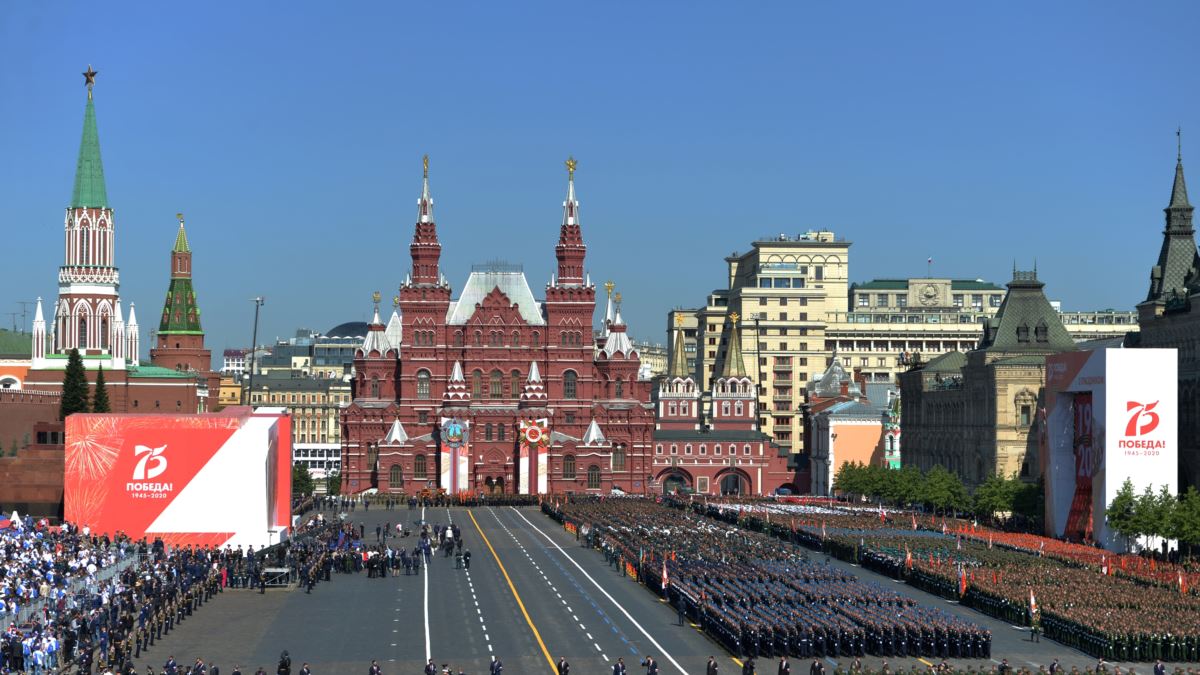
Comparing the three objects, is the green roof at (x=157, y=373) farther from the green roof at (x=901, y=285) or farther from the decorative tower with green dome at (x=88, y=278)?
the green roof at (x=901, y=285)

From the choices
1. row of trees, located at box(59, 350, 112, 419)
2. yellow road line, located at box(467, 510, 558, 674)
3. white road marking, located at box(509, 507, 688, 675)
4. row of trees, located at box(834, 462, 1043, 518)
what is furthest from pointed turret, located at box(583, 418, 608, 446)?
row of trees, located at box(59, 350, 112, 419)

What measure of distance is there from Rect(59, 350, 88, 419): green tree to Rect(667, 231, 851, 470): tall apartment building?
77.9m

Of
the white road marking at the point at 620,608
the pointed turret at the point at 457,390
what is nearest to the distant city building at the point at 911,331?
the pointed turret at the point at 457,390

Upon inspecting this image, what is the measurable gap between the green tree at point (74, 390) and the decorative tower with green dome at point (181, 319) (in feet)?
190

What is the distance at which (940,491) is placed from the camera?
322 feet

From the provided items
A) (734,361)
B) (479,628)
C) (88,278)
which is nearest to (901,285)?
(734,361)

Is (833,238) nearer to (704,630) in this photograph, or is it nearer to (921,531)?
(921,531)

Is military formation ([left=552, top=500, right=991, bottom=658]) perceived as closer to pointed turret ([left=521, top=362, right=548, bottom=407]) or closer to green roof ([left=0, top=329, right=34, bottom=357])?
pointed turret ([left=521, top=362, right=548, bottom=407])

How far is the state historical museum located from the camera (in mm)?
123625

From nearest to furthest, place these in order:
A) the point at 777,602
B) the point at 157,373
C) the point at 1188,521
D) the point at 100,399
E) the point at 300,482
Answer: the point at 777,602 → the point at 1188,521 → the point at 100,399 → the point at 300,482 → the point at 157,373

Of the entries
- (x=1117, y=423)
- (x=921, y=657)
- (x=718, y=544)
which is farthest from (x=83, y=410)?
(x=921, y=657)

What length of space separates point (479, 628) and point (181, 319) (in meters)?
117

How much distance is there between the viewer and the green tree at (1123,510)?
7409cm

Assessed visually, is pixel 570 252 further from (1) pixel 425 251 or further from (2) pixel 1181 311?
(2) pixel 1181 311
